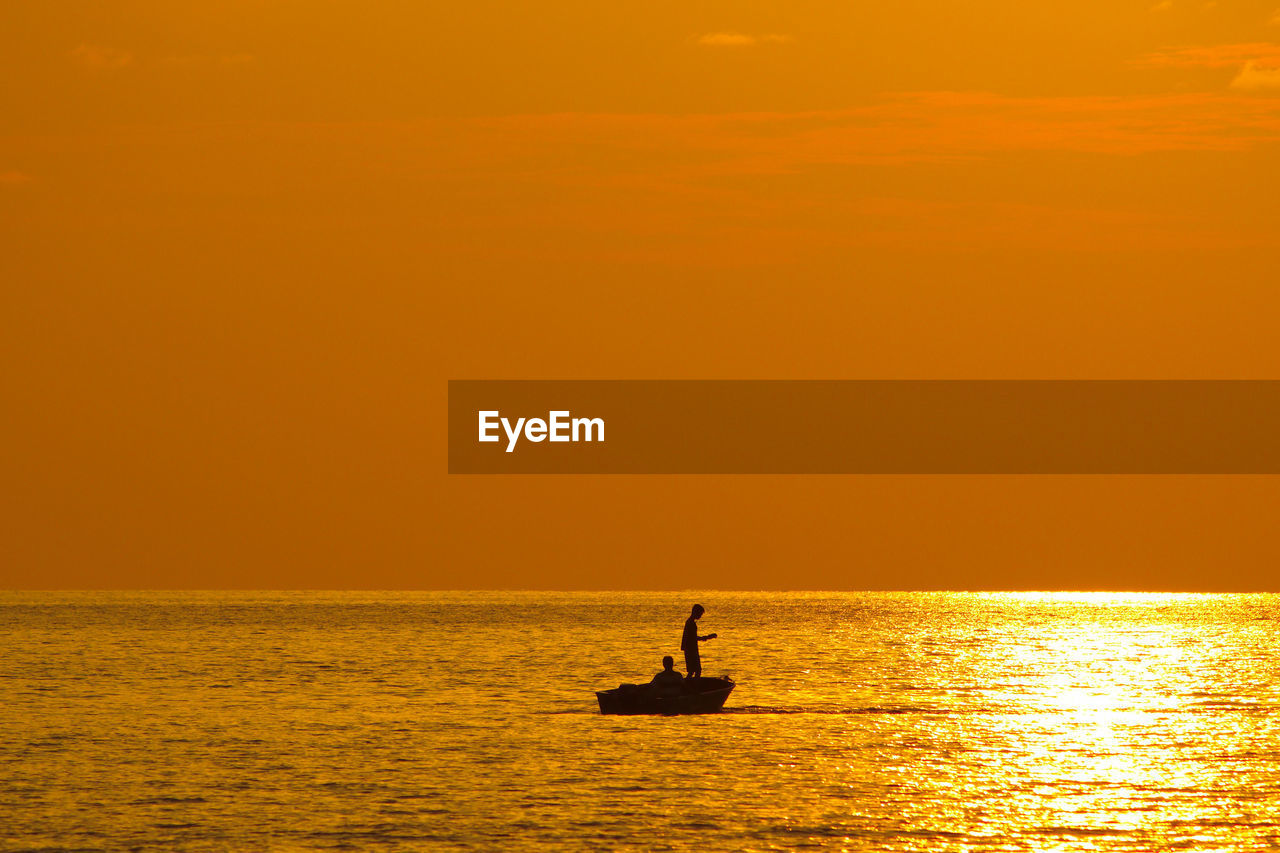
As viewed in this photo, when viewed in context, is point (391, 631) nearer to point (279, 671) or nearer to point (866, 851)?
point (279, 671)

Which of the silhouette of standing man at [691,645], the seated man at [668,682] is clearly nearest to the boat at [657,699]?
the seated man at [668,682]

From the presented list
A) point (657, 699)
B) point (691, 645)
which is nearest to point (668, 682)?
point (657, 699)

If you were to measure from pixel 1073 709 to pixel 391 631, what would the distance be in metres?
118

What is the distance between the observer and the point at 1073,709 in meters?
67.2

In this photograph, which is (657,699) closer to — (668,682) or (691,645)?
(668,682)

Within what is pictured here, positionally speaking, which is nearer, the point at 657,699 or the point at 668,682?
the point at 668,682

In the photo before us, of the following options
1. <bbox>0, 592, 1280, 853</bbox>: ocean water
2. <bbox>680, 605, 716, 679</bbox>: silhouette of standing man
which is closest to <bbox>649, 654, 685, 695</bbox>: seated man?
<bbox>680, 605, 716, 679</bbox>: silhouette of standing man

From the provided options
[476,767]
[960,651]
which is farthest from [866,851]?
[960,651]

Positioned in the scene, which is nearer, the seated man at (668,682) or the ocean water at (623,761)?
the ocean water at (623,761)

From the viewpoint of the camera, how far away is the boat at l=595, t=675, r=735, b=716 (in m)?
53.8

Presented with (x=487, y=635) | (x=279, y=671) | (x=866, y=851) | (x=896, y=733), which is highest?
(x=487, y=635)

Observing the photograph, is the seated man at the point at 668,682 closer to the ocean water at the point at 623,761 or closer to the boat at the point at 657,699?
the boat at the point at 657,699

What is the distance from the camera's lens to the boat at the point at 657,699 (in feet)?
176

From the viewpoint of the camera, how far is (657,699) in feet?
177
